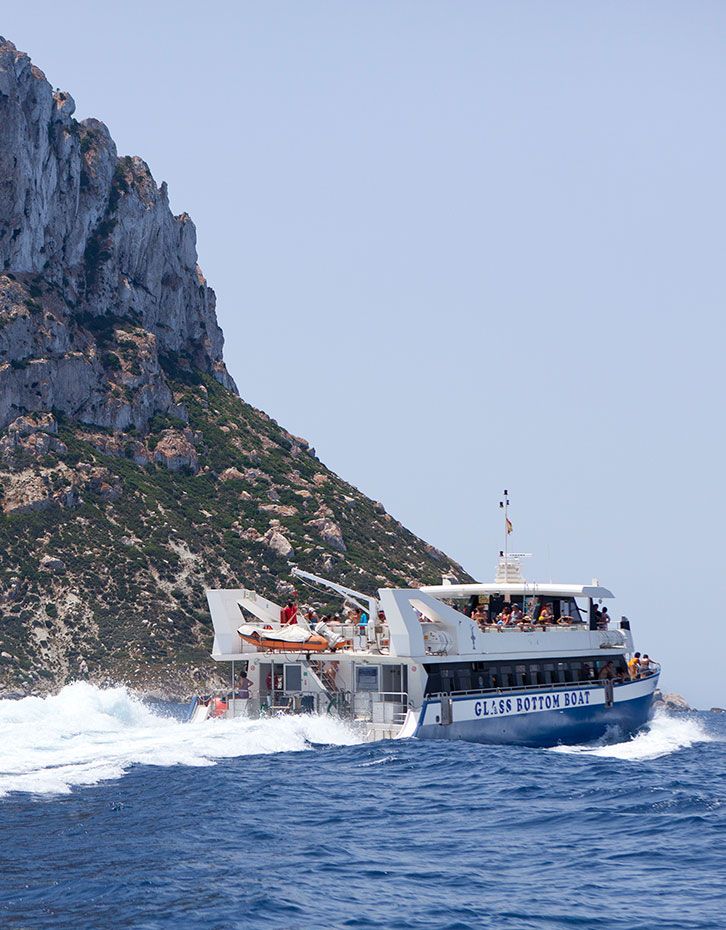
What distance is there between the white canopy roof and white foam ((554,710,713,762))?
19.1 feet

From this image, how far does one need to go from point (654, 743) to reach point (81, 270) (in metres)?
99.4

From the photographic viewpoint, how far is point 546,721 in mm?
44562

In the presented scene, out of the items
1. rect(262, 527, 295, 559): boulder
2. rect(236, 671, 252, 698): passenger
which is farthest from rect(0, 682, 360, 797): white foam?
rect(262, 527, 295, 559): boulder

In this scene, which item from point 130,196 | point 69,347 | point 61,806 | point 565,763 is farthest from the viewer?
point 130,196

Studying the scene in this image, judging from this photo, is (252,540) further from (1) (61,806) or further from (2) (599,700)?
(1) (61,806)

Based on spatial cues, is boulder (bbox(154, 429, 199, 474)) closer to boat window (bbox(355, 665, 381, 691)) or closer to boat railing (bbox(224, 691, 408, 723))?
boat railing (bbox(224, 691, 408, 723))

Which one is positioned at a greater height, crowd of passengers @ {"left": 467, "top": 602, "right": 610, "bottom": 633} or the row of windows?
crowd of passengers @ {"left": 467, "top": 602, "right": 610, "bottom": 633}

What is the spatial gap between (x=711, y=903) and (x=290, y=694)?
23.9 m

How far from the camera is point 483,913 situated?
19.0 m

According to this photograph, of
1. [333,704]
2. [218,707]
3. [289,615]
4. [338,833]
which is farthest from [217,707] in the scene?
[338,833]

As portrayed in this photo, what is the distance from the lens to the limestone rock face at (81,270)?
125 metres

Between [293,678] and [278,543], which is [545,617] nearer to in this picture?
[293,678]

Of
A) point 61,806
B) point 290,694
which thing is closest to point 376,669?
point 290,694

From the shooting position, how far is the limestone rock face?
124562 millimetres
